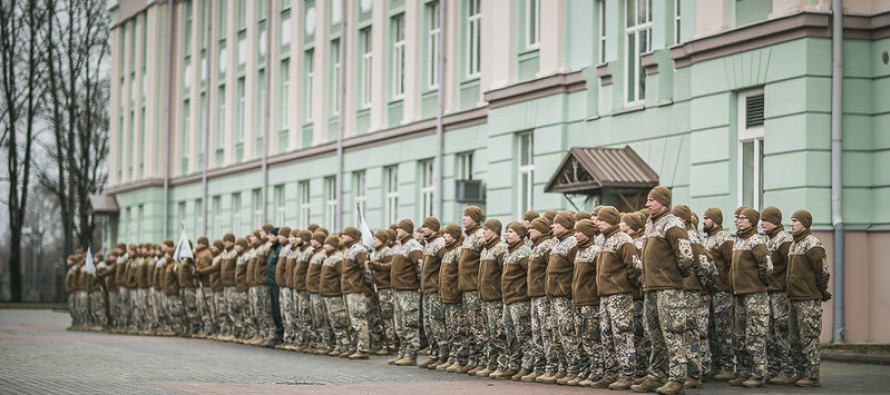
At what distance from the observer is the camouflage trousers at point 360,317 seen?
2016 cm

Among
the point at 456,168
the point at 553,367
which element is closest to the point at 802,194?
the point at 553,367

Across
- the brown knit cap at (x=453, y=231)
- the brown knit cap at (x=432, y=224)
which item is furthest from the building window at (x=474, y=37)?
the brown knit cap at (x=453, y=231)

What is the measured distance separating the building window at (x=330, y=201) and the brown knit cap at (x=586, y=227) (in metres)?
22.2

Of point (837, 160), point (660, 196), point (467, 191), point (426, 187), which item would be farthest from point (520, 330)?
point (426, 187)

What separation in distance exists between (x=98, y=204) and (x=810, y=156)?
135 feet

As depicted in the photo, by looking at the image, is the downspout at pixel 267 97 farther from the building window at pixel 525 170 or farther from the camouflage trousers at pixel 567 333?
the camouflage trousers at pixel 567 333

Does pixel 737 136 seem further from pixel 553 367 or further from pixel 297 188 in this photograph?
pixel 297 188

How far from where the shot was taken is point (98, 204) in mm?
56094

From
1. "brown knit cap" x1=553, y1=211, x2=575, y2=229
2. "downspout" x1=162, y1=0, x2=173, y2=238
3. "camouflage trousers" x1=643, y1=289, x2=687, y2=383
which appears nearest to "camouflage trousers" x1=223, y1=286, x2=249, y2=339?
"brown knit cap" x1=553, y1=211, x2=575, y2=229

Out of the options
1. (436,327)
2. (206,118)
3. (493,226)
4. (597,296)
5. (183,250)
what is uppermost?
(206,118)

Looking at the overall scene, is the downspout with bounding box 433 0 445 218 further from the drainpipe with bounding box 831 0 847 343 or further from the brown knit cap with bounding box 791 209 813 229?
the brown knit cap with bounding box 791 209 813 229

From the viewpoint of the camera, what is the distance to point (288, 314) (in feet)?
74.9

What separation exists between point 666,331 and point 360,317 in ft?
24.0

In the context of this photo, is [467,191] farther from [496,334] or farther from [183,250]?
[496,334]
